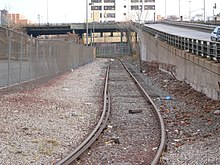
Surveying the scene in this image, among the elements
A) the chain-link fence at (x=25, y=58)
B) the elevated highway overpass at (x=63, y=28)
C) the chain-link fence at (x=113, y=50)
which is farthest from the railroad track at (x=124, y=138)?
the elevated highway overpass at (x=63, y=28)

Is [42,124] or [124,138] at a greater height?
[42,124]

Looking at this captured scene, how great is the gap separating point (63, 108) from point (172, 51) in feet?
57.6

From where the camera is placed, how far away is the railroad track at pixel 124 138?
9.16 m

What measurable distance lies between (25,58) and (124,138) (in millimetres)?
11321

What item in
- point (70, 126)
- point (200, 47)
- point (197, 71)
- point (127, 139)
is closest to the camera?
point (127, 139)

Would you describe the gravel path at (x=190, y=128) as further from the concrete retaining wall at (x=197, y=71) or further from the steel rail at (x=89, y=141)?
the steel rail at (x=89, y=141)

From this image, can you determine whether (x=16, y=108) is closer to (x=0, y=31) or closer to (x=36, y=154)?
(x=0, y=31)

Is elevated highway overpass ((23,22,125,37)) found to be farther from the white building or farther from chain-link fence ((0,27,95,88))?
chain-link fence ((0,27,95,88))

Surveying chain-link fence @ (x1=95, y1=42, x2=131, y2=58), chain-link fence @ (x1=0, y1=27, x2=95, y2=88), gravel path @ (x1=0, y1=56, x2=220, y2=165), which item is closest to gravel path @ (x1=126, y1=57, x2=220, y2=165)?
gravel path @ (x1=0, y1=56, x2=220, y2=165)

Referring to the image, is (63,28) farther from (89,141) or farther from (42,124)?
(89,141)

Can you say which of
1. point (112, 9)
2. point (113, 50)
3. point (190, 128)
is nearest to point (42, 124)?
point (190, 128)

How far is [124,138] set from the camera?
37.5 ft

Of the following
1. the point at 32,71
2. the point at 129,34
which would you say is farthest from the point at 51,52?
the point at 129,34

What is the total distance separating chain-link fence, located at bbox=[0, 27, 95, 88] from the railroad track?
416 cm
